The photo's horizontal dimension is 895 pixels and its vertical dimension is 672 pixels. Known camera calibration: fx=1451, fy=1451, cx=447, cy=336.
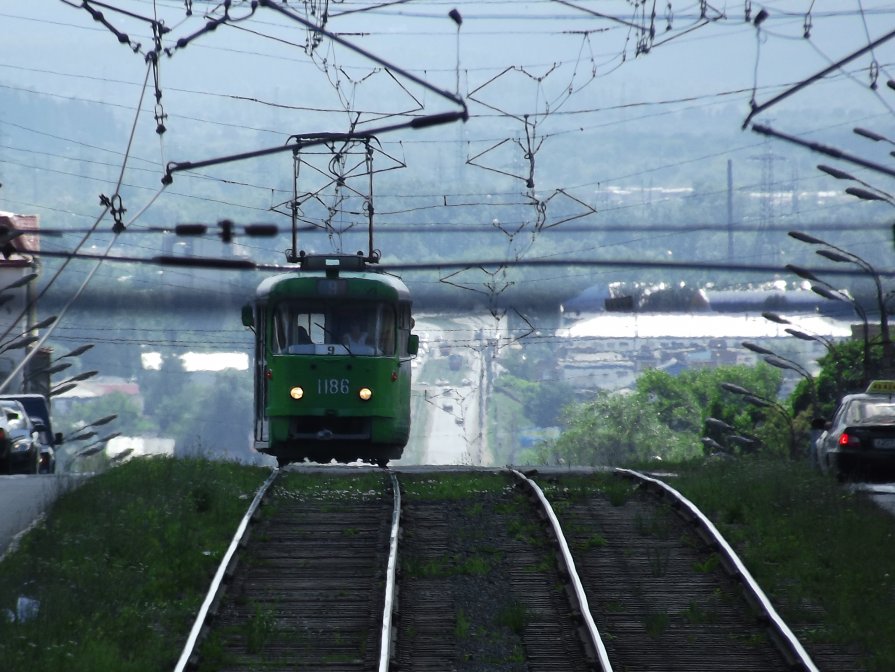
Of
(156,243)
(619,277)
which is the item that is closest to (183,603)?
(156,243)

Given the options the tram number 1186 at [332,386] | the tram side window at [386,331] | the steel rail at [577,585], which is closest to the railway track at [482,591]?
the steel rail at [577,585]

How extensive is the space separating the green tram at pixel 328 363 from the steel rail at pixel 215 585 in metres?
4.06

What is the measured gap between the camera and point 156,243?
571ft

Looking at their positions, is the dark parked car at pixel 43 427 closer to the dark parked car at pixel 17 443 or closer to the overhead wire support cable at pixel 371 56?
the dark parked car at pixel 17 443

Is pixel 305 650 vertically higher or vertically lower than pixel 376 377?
lower

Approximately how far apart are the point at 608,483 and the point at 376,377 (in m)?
4.52

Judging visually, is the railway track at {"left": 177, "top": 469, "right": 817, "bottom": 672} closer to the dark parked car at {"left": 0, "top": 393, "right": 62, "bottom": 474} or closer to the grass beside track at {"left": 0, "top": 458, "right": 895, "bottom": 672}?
the grass beside track at {"left": 0, "top": 458, "right": 895, "bottom": 672}

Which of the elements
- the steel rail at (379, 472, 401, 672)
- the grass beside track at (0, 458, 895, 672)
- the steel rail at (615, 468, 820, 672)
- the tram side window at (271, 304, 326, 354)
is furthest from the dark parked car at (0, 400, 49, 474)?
the steel rail at (615, 468, 820, 672)

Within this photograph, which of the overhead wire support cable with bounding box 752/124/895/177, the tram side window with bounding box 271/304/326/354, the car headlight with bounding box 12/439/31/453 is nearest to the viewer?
the overhead wire support cable with bounding box 752/124/895/177

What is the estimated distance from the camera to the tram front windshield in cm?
2262

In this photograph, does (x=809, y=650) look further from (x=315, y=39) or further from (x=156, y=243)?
(x=156, y=243)

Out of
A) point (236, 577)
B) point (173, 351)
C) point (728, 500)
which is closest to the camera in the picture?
point (236, 577)

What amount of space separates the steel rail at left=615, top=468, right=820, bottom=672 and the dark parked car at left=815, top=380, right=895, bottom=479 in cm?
439

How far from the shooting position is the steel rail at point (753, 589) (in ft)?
35.3
